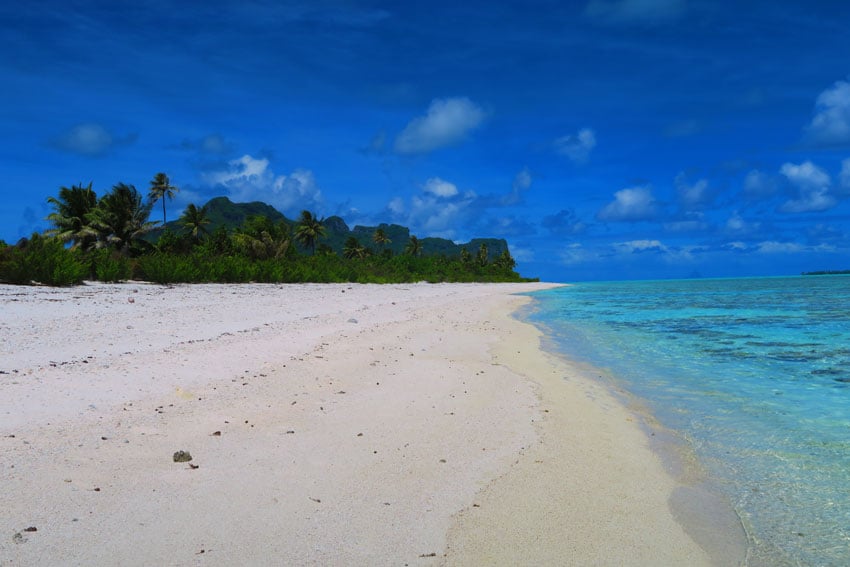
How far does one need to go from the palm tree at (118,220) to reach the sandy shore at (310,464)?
38723mm

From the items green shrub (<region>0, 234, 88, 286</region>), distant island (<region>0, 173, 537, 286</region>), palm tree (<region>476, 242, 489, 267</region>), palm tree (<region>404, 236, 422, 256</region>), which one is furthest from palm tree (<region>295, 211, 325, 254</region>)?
green shrub (<region>0, 234, 88, 286</region>)

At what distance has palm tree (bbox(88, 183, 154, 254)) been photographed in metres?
42.8

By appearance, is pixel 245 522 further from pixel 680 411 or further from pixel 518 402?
pixel 680 411

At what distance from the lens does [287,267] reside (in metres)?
40.7

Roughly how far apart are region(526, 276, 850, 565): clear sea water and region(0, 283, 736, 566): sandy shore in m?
0.66

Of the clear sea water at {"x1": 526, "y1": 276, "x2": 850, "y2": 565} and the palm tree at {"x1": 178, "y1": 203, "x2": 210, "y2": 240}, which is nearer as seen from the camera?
the clear sea water at {"x1": 526, "y1": 276, "x2": 850, "y2": 565}

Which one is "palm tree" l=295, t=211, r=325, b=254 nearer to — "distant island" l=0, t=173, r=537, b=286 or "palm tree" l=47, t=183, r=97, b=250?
"distant island" l=0, t=173, r=537, b=286

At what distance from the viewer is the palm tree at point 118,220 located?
42.8 meters

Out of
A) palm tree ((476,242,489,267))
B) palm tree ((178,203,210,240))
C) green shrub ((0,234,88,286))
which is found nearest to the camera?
green shrub ((0,234,88,286))

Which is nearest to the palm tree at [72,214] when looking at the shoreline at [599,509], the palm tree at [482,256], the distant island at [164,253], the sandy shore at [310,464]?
the distant island at [164,253]

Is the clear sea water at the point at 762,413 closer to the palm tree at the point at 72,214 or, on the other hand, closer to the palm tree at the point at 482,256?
the palm tree at the point at 72,214

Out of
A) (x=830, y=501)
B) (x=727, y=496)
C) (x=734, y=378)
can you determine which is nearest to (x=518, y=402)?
(x=727, y=496)

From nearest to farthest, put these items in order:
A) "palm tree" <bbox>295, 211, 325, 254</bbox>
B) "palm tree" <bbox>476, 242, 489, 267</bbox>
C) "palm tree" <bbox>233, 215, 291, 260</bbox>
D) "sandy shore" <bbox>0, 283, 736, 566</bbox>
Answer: "sandy shore" <bbox>0, 283, 736, 566</bbox>
"palm tree" <bbox>233, 215, 291, 260</bbox>
"palm tree" <bbox>295, 211, 325, 254</bbox>
"palm tree" <bbox>476, 242, 489, 267</bbox>

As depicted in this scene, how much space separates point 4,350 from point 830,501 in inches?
423
